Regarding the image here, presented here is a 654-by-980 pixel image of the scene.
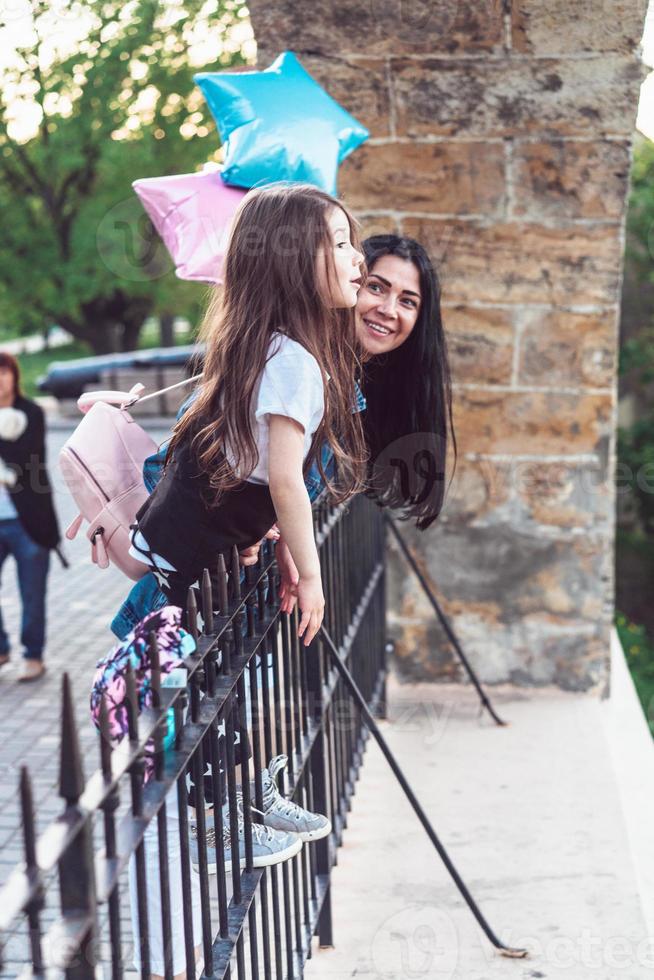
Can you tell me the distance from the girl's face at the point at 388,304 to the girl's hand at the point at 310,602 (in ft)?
3.38

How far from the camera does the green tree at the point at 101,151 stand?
424 inches

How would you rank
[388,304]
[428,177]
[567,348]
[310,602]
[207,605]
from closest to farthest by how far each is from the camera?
[207,605]
[310,602]
[388,304]
[428,177]
[567,348]

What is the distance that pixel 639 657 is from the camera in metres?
11.1

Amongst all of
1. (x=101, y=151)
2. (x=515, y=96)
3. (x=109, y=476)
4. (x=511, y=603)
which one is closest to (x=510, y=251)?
(x=515, y=96)

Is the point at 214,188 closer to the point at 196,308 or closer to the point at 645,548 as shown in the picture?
the point at 645,548

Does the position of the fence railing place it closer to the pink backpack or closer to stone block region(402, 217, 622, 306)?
the pink backpack

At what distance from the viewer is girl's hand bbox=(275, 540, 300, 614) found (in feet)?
8.42

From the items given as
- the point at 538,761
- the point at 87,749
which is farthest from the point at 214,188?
the point at 87,749

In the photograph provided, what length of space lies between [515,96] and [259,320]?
248 centimetres

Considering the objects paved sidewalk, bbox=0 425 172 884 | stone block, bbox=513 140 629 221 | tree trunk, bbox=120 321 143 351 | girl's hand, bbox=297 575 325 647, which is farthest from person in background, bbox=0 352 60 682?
tree trunk, bbox=120 321 143 351

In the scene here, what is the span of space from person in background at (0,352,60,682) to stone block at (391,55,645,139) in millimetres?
2820
